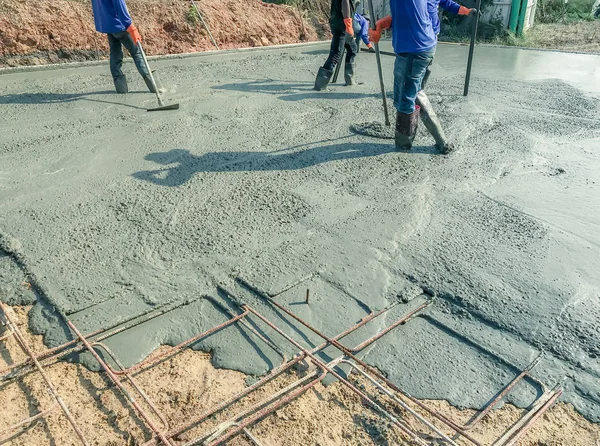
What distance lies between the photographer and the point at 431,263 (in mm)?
3059

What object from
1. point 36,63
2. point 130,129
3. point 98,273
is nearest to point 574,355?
point 98,273

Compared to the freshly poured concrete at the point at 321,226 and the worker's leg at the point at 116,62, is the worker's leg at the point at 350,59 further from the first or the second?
the worker's leg at the point at 116,62

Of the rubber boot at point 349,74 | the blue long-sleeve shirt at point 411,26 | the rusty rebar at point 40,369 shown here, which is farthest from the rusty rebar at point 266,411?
the rubber boot at point 349,74

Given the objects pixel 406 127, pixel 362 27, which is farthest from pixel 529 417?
pixel 362 27

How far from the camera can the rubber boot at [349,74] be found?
6926 millimetres

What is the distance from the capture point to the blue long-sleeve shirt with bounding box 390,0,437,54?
405 centimetres

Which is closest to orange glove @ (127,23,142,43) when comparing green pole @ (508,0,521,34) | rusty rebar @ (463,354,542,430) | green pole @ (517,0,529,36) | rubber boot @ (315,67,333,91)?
rubber boot @ (315,67,333,91)

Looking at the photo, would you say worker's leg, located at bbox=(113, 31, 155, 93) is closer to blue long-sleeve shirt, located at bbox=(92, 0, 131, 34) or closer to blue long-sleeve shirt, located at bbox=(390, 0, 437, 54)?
blue long-sleeve shirt, located at bbox=(92, 0, 131, 34)

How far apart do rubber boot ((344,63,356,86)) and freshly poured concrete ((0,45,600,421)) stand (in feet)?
2.75

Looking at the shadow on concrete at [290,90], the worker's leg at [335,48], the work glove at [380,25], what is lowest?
the shadow on concrete at [290,90]

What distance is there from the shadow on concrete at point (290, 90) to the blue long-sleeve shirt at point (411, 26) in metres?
2.36

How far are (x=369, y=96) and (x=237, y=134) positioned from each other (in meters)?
2.25

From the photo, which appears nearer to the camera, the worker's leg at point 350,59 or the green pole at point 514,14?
the worker's leg at point 350,59

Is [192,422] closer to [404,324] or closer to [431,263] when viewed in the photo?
[404,324]
